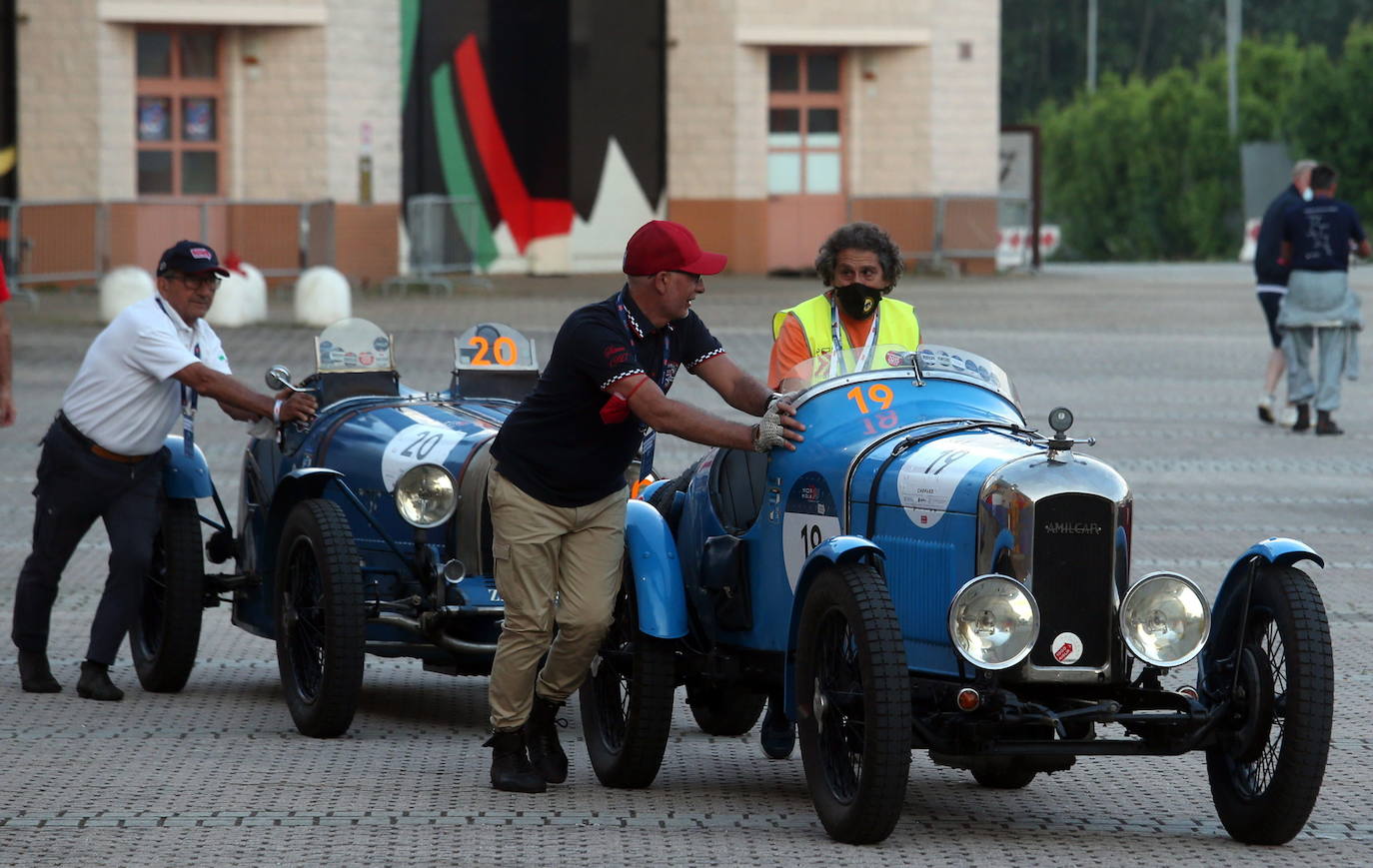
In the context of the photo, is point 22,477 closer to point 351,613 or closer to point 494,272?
point 351,613

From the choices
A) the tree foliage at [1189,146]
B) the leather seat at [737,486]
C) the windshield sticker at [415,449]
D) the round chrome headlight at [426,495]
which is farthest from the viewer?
the tree foliage at [1189,146]

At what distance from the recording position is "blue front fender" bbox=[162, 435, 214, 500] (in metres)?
8.62

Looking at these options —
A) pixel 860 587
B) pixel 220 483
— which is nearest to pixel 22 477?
pixel 220 483

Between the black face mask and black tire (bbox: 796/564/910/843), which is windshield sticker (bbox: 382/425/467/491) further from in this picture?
black tire (bbox: 796/564/910/843)

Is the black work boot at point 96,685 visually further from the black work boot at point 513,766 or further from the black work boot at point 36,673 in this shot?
the black work boot at point 513,766

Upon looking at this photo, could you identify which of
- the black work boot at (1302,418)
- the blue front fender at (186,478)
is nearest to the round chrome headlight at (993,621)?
the blue front fender at (186,478)

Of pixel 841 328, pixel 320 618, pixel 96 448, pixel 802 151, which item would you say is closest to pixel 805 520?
pixel 841 328

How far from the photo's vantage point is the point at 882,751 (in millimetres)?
5645

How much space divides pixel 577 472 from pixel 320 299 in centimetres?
1929

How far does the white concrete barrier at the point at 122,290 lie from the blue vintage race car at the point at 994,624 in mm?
19068

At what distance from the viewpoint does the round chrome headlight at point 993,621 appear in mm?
5754

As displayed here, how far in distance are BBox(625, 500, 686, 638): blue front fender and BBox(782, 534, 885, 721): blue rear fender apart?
40cm

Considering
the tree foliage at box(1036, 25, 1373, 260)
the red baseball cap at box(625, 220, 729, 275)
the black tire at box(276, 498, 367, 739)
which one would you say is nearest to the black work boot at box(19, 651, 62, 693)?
the black tire at box(276, 498, 367, 739)

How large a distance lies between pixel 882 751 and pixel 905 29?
31675mm
